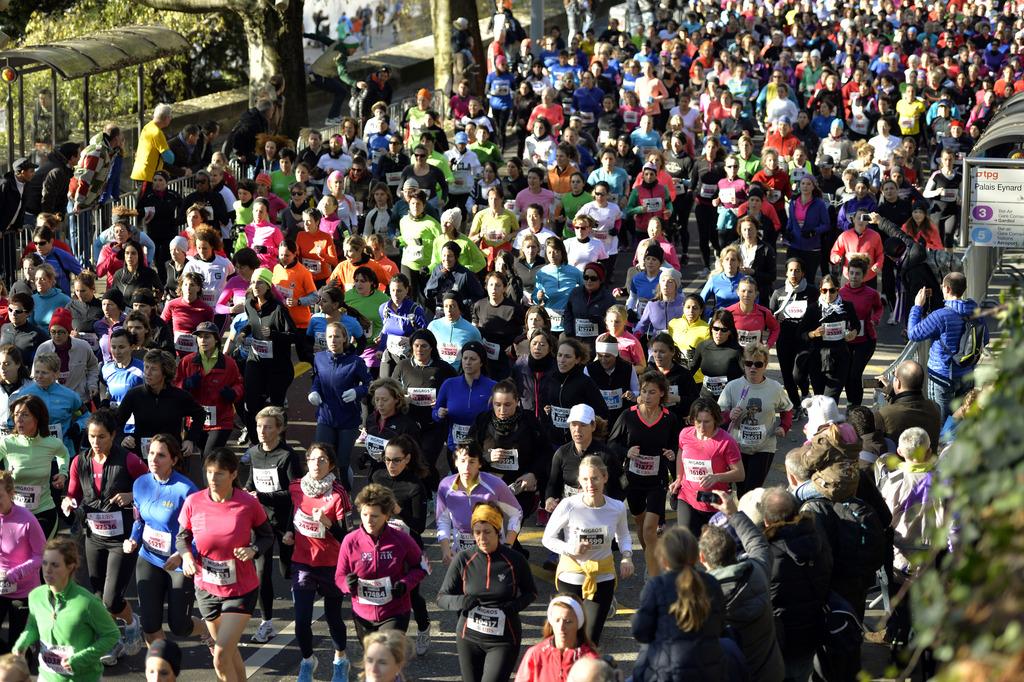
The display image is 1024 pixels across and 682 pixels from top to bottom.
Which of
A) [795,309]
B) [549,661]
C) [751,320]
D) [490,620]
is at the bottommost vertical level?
[795,309]

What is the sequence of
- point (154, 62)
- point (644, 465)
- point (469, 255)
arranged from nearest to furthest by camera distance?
point (644, 465) → point (469, 255) → point (154, 62)

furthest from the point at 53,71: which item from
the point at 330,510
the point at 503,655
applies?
the point at 503,655

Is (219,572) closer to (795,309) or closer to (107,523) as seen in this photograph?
(107,523)

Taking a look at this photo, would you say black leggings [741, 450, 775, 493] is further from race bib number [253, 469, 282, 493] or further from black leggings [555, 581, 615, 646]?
race bib number [253, 469, 282, 493]

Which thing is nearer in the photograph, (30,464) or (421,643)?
(421,643)

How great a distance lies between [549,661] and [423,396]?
4.40m

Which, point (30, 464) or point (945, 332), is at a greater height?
point (30, 464)

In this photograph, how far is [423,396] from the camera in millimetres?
11383

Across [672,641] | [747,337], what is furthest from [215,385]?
[672,641]

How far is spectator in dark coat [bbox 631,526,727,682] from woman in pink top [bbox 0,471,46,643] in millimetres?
3545

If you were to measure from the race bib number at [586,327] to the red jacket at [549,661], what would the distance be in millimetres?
6041

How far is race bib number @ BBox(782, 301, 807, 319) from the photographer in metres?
13.5

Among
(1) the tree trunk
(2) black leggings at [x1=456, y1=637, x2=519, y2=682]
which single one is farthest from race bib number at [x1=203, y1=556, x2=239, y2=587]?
(1) the tree trunk

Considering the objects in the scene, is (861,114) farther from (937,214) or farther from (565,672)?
(565,672)
